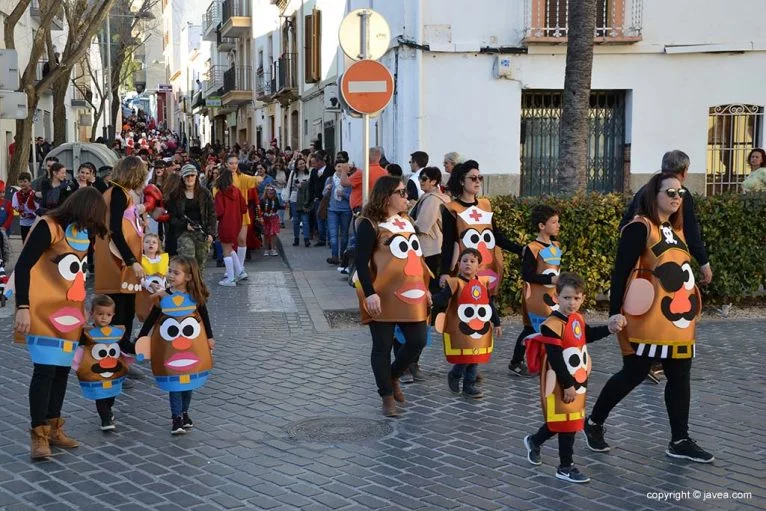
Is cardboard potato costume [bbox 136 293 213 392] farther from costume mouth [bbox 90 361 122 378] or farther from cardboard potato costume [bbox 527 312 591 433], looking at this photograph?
cardboard potato costume [bbox 527 312 591 433]

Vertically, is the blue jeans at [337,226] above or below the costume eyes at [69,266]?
below

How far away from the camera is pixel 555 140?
63.8 feet

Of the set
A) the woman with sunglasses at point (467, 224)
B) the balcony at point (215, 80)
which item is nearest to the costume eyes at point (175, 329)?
the woman with sunglasses at point (467, 224)

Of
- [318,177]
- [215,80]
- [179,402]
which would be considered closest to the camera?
[179,402]

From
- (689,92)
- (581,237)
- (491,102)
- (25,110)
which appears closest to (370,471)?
(581,237)

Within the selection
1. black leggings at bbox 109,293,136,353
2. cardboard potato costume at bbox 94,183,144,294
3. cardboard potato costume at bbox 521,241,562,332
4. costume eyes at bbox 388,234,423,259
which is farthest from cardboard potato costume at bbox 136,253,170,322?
cardboard potato costume at bbox 521,241,562,332

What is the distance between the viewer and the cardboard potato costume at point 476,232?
793 cm

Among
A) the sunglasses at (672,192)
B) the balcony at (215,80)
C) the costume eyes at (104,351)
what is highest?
the balcony at (215,80)

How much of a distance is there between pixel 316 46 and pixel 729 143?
1264 cm

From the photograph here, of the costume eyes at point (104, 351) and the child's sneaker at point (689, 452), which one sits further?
the costume eyes at point (104, 351)

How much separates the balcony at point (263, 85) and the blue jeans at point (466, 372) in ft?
100

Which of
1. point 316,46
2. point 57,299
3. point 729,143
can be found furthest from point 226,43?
point 57,299

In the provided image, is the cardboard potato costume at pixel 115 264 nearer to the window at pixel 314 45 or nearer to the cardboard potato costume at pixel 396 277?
the cardboard potato costume at pixel 396 277

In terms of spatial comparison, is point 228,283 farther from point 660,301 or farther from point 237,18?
point 237,18
